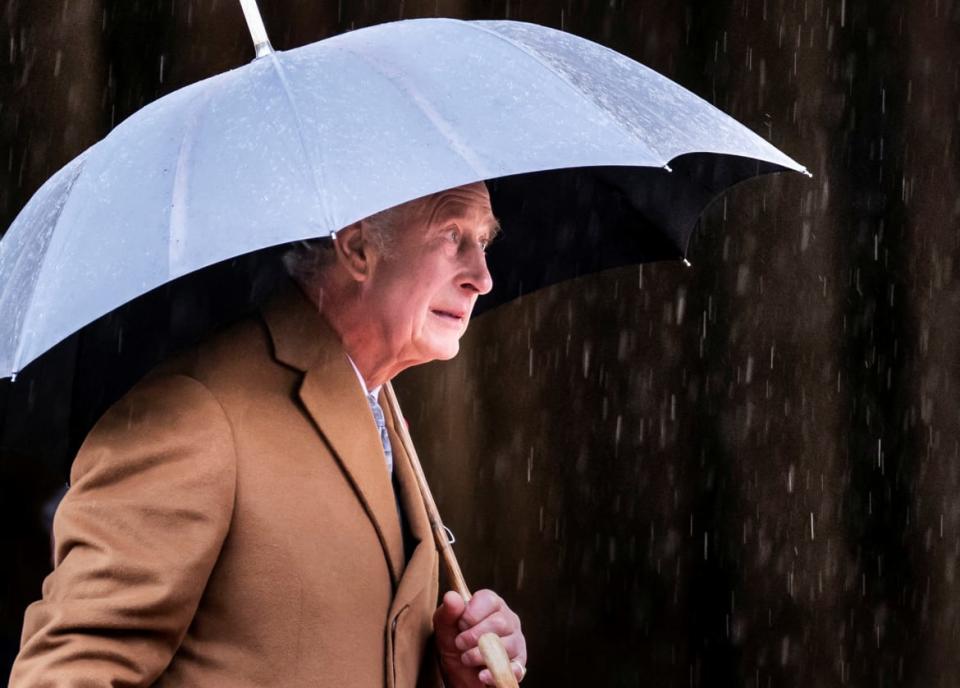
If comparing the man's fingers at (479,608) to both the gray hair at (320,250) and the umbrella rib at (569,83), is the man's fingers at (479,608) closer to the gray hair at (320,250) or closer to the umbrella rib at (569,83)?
the gray hair at (320,250)

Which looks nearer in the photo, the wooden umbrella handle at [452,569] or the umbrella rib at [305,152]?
the umbrella rib at [305,152]

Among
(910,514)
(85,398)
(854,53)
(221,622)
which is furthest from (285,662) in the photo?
(854,53)

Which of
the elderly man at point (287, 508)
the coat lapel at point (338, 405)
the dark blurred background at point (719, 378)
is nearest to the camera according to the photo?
the elderly man at point (287, 508)

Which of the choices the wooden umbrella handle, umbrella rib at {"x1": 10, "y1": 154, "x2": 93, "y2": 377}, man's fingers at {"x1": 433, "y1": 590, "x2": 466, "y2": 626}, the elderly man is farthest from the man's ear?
man's fingers at {"x1": 433, "y1": 590, "x2": 466, "y2": 626}

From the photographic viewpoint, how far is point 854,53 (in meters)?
3.66

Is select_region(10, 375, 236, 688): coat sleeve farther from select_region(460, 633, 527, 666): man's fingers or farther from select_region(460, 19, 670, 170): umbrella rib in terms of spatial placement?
select_region(460, 19, 670, 170): umbrella rib

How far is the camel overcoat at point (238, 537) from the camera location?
5.98 ft

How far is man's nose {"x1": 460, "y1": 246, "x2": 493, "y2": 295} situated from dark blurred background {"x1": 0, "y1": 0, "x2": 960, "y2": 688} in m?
1.47

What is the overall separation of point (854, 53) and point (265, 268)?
200cm

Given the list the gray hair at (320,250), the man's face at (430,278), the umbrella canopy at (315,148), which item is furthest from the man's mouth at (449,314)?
the umbrella canopy at (315,148)

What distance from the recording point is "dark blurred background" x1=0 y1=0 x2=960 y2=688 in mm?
3598

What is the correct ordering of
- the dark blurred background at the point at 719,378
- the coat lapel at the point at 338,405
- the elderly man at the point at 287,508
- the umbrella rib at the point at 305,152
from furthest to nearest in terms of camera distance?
the dark blurred background at the point at 719,378 → the coat lapel at the point at 338,405 → the elderly man at the point at 287,508 → the umbrella rib at the point at 305,152

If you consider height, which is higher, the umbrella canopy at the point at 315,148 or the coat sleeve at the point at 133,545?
the umbrella canopy at the point at 315,148

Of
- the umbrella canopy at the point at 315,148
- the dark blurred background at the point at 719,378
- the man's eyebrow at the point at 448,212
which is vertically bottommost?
the dark blurred background at the point at 719,378
